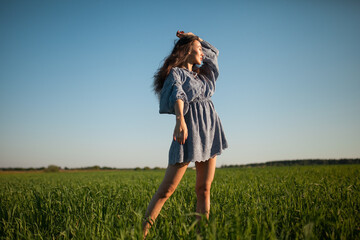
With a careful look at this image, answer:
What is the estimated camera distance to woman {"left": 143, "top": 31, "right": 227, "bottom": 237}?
2104 mm

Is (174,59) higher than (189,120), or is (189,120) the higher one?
(174,59)

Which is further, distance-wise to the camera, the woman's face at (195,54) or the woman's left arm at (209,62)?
the woman's left arm at (209,62)

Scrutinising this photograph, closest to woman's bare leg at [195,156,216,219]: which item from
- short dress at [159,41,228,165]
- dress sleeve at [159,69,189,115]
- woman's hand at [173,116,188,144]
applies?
short dress at [159,41,228,165]

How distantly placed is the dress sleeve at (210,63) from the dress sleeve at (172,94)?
0.65 m

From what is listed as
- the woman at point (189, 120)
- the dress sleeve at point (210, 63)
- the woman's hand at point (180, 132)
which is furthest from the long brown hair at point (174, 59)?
the woman's hand at point (180, 132)

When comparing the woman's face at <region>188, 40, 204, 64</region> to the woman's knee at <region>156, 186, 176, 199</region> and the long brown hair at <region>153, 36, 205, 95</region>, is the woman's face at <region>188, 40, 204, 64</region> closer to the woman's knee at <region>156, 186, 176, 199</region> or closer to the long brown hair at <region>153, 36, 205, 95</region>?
the long brown hair at <region>153, 36, 205, 95</region>

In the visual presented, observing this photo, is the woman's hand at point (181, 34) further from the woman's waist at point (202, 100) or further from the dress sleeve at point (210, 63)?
the woman's waist at point (202, 100)

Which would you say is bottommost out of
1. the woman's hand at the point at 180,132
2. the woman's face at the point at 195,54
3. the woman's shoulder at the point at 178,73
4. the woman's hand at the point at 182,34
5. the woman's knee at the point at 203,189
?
the woman's knee at the point at 203,189

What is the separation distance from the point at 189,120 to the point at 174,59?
0.77 meters

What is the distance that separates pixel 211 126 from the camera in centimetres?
242

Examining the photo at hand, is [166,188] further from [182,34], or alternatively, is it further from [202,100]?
[182,34]

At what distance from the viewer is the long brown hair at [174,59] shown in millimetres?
2494

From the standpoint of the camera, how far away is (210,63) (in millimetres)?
2855

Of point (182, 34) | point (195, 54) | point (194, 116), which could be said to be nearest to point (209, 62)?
point (195, 54)
